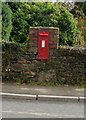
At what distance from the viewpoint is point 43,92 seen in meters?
7.55

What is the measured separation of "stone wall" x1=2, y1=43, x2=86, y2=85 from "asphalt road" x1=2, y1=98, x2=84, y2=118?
1832mm

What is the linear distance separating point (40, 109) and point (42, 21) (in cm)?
576

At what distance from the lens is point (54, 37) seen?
8539 millimetres

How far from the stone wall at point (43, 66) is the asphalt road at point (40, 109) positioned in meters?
1.83

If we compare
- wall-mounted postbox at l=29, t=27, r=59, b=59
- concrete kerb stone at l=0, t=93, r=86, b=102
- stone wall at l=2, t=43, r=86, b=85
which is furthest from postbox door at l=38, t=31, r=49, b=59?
concrete kerb stone at l=0, t=93, r=86, b=102

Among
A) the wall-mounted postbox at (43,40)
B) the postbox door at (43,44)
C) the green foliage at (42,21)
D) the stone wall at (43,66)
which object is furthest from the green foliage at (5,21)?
the postbox door at (43,44)

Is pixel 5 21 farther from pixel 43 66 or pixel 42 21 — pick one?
pixel 43 66

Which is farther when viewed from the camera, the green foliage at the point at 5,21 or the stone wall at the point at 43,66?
the green foliage at the point at 5,21

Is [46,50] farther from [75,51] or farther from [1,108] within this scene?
[1,108]

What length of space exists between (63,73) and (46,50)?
0.99 meters

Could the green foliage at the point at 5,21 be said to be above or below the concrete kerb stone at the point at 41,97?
above

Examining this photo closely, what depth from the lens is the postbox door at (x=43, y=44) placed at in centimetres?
847

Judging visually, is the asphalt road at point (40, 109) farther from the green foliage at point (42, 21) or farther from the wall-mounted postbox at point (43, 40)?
the green foliage at point (42, 21)

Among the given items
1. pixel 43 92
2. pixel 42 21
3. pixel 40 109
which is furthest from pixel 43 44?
pixel 40 109
